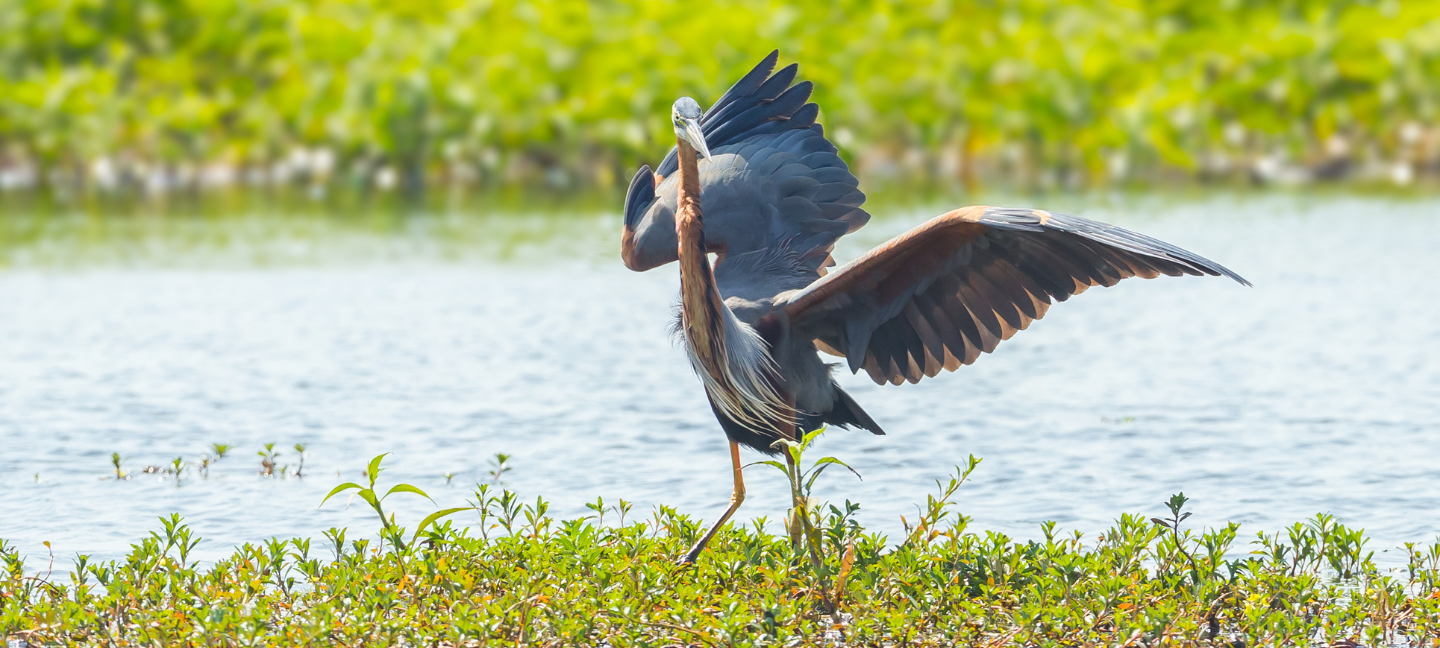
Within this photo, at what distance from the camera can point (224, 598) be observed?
404 centimetres

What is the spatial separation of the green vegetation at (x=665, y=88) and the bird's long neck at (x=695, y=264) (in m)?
12.9

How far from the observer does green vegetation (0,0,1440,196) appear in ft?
63.2

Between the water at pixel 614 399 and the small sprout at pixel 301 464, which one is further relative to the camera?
the small sprout at pixel 301 464

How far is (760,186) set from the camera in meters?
5.18

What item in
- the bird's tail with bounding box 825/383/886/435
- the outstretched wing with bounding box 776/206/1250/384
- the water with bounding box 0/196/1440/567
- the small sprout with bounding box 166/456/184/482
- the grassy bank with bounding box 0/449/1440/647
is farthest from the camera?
the small sprout with bounding box 166/456/184/482

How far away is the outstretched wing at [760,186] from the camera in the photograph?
5.14 m

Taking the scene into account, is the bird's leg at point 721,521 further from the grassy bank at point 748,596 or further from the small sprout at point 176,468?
the small sprout at point 176,468

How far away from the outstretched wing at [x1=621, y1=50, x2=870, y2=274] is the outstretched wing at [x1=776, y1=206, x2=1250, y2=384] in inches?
19.1

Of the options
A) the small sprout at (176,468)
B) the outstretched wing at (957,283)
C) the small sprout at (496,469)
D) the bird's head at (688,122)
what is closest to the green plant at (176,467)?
the small sprout at (176,468)

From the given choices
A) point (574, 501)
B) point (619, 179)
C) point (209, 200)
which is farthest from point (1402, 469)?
point (209, 200)

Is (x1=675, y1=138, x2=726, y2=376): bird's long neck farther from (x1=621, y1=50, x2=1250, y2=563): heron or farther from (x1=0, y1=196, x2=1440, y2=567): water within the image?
(x1=0, y1=196, x2=1440, y2=567): water

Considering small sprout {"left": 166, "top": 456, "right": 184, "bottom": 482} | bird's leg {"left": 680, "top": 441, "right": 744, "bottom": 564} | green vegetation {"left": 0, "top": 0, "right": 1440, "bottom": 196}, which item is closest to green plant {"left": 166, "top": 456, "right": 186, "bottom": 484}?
small sprout {"left": 166, "top": 456, "right": 184, "bottom": 482}

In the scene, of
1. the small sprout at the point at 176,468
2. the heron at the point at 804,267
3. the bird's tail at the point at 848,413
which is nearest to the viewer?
the heron at the point at 804,267

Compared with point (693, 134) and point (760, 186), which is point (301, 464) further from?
point (693, 134)
